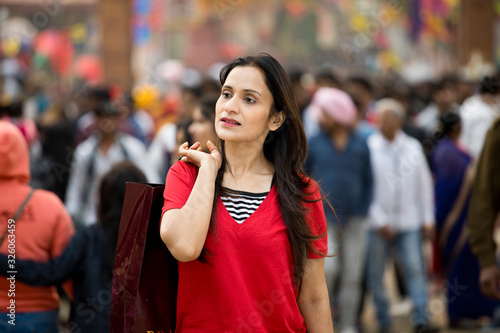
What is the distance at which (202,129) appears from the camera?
15.9ft

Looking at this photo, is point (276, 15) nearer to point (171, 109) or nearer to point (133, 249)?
point (171, 109)

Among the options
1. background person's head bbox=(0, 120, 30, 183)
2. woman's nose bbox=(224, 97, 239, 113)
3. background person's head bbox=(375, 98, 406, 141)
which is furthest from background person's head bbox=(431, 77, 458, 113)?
woman's nose bbox=(224, 97, 239, 113)

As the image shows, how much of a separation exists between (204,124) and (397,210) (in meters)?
2.97

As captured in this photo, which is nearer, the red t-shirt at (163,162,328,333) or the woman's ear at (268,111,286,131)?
the red t-shirt at (163,162,328,333)

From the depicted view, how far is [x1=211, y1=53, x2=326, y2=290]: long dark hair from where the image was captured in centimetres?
275

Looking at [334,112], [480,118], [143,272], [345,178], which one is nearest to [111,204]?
[143,272]

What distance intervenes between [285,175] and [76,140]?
7.10m

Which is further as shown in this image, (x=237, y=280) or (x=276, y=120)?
(x=276, y=120)

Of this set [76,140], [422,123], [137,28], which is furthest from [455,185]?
[137,28]

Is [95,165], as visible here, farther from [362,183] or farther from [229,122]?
[229,122]

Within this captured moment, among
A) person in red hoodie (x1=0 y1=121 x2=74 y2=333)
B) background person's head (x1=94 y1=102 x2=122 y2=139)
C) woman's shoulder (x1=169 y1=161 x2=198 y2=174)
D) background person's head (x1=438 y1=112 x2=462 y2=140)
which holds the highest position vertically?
background person's head (x1=438 y1=112 x2=462 y2=140)

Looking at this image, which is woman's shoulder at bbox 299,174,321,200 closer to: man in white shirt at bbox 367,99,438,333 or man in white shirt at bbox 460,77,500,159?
man in white shirt at bbox 367,99,438,333

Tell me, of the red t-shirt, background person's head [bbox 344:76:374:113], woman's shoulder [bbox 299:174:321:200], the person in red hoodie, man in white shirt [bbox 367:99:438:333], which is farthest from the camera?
background person's head [bbox 344:76:374:113]

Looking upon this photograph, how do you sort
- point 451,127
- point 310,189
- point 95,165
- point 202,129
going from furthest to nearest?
point 451,127
point 95,165
point 202,129
point 310,189
